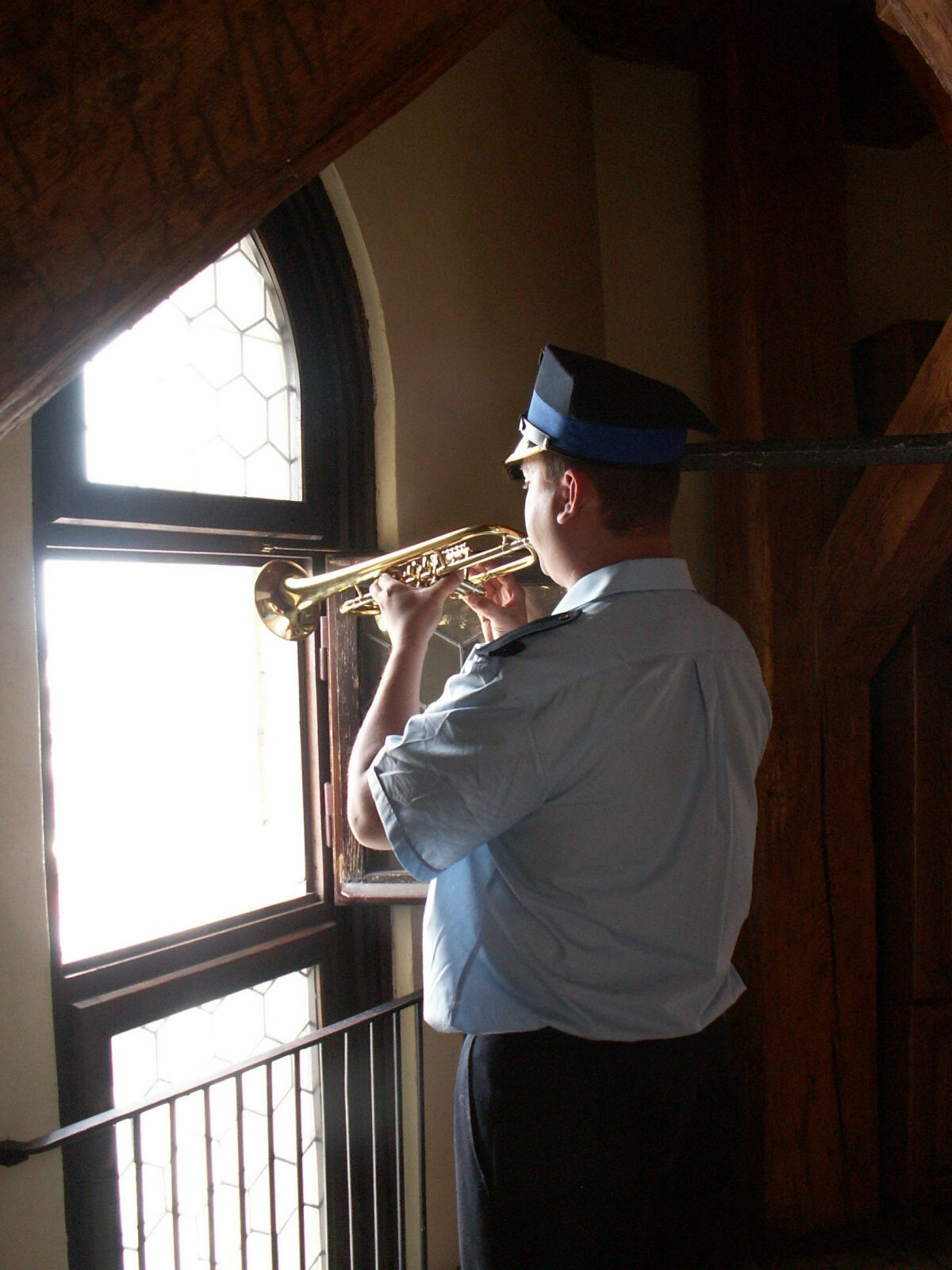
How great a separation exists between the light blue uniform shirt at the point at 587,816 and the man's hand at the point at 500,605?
429 millimetres

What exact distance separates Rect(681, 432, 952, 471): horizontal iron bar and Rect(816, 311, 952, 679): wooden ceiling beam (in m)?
0.48

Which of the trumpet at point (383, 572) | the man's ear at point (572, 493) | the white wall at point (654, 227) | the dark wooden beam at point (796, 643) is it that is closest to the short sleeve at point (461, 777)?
the man's ear at point (572, 493)

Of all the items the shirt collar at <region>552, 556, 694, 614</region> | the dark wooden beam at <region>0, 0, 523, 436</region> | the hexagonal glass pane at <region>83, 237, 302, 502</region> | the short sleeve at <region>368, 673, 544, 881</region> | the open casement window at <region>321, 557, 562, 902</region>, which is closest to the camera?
the dark wooden beam at <region>0, 0, 523, 436</region>

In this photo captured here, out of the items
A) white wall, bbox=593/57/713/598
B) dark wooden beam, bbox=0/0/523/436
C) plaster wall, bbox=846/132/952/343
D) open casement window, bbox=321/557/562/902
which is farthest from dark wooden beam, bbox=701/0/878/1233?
dark wooden beam, bbox=0/0/523/436

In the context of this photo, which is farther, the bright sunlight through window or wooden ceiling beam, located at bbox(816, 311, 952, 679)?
wooden ceiling beam, located at bbox(816, 311, 952, 679)

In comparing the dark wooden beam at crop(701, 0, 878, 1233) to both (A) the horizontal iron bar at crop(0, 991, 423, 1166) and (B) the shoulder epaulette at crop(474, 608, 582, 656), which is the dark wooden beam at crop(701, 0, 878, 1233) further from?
(B) the shoulder epaulette at crop(474, 608, 582, 656)

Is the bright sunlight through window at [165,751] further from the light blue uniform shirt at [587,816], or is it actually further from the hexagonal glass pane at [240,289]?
the light blue uniform shirt at [587,816]

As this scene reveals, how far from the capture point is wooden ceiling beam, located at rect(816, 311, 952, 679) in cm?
202

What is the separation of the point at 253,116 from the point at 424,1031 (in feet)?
6.12

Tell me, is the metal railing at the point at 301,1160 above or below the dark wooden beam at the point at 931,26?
below

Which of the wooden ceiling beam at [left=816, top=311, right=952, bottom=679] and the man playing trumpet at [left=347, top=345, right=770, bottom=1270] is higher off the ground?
the wooden ceiling beam at [left=816, top=311, right=952, bottom=679]

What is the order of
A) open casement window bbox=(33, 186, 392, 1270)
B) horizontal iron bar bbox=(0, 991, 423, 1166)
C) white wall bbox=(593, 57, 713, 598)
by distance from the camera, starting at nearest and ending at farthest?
horizontal iron bar bbox=(0, 991, 423, 1166)
open casement window bbox=(33, 186, 392, 1270)
white wall bbox=(593, 57, 713, 598)

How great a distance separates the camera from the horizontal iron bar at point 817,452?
1479 millimetres

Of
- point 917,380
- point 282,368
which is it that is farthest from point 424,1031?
point 917,380
